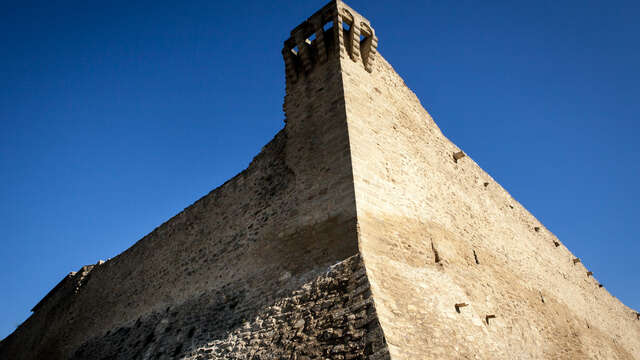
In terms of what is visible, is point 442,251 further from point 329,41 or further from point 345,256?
point 329,41

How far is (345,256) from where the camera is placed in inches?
222

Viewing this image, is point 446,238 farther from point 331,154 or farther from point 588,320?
point 588,320

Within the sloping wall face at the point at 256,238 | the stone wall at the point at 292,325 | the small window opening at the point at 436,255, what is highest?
the sloping wall face at the point at 256,238

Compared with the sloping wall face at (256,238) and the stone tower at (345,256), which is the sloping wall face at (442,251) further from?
the sloping wall face at (256,238)

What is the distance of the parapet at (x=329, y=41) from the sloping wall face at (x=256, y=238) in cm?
26

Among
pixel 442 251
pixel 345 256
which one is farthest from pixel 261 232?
pixel 442 251

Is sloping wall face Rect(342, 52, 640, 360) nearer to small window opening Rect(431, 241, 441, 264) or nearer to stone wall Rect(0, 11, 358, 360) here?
small window opening Rect(431, 241, 441, 264)

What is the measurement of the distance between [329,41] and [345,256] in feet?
13.6

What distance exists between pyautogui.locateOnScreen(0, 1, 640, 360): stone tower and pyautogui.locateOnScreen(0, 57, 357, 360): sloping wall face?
0.12ft

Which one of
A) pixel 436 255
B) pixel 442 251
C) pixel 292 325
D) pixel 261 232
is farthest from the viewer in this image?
pixel 261 232

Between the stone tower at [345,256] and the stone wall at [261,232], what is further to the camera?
the stone wall at [261,232]

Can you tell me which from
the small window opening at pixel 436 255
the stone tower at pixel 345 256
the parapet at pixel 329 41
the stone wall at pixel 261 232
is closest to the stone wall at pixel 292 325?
the stone tower at pixel 345 256

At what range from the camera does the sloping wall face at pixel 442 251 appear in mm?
5531

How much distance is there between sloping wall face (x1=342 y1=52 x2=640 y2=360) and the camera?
18.1 ft
